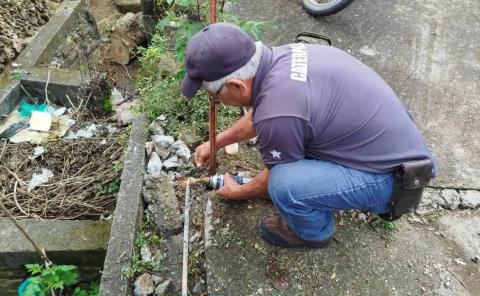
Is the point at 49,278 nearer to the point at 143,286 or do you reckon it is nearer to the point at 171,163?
the point at 143,286

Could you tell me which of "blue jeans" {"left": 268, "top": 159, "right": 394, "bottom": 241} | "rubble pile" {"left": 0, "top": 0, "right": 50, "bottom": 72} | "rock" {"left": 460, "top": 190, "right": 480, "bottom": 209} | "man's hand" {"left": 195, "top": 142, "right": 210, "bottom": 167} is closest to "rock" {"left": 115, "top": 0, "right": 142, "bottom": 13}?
"rubble pile" {"left": 0, "top": 0, "right": 50, "bottom": 72}

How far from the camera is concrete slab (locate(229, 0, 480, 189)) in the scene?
133 inches

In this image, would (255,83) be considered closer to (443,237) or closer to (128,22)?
(443,237)

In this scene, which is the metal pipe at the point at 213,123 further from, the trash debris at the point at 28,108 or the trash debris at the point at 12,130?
the trash debris at the point at 28,108

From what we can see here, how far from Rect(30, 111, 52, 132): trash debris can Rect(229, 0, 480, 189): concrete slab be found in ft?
8.08

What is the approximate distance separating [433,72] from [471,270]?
2277 millimetres

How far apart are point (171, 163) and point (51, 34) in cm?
313

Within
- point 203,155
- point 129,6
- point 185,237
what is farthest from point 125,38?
point 185,237

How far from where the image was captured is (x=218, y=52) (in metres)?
1.87

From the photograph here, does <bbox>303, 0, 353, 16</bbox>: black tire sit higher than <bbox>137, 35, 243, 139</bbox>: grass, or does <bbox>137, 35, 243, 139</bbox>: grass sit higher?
<bbox>303, 0, 353, 16</bbox>: black tire

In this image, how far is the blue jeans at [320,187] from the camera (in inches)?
81.8

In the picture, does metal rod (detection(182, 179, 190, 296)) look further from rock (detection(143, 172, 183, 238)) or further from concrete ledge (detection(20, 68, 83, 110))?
concrete ledge (detection(20, 68, 83, 110))

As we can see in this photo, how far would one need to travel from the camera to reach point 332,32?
4605mm

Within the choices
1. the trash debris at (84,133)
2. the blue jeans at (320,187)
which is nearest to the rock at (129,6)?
the trash debris at (84,133)
